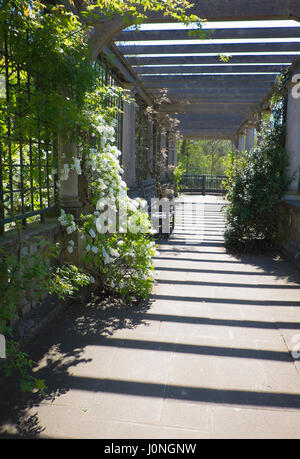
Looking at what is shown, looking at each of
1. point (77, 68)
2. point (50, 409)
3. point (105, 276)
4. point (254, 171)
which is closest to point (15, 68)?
point (77, 68)

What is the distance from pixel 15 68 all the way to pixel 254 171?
452cm

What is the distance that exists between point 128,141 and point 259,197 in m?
2.86

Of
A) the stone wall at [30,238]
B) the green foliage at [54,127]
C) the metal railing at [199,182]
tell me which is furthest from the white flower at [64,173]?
the metal railing at [199,182]

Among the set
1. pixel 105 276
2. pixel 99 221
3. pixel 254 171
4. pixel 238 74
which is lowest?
pixel 105 276

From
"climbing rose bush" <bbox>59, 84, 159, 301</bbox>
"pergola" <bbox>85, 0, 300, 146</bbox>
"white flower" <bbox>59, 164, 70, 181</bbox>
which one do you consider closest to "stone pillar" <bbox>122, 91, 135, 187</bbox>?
"pergola" <bbox>85, 0, 300, 146</bbox>

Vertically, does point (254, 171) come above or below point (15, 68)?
below

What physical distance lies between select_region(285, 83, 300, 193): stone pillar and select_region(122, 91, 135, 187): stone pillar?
9.62 feet

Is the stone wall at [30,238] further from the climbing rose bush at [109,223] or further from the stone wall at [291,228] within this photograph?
the stone wall at [291,228]

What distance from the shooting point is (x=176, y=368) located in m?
2.42

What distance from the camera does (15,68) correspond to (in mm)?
2621

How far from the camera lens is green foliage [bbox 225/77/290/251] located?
6.00m

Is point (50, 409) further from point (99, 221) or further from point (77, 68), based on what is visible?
point (77, 68)

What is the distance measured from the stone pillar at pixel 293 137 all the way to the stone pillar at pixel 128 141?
9.62 feet
